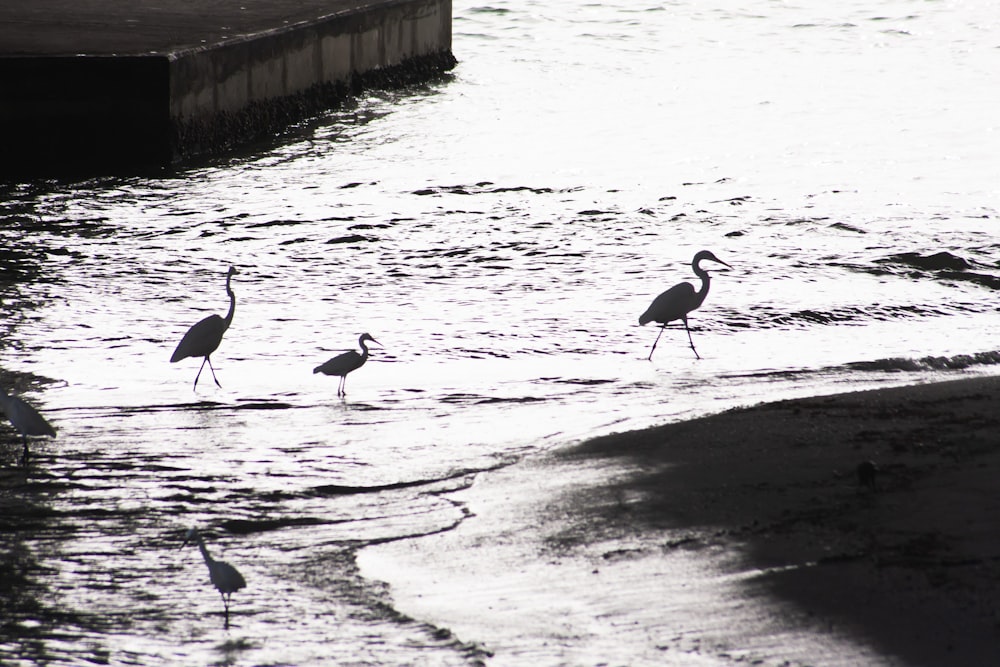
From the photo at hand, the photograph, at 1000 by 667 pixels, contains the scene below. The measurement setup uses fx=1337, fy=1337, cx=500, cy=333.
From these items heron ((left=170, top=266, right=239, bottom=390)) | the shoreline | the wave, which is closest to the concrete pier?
heron ((left=170, top=266, right=239, bottom=390))

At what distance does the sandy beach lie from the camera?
14.8 ft

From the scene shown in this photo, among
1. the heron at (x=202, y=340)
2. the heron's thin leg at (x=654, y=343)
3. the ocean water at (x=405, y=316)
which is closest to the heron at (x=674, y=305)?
the heron's thin leg at (x=654, y=343)

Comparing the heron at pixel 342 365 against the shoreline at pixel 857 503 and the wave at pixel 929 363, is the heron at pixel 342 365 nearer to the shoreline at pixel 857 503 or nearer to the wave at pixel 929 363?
the shoreline at pixel 857 503

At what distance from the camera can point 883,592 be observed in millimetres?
4711

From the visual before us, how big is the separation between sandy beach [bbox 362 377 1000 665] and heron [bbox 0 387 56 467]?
2.07m

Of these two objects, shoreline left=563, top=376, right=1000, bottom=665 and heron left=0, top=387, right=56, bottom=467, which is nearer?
shoreline left=563, top=376, right=1000, bottom=665

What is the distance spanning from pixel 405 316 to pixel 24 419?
12.7ft

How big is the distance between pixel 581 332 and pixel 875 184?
6.86 m

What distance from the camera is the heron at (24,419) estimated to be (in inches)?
255

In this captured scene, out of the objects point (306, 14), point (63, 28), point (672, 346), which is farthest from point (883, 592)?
point (306, 14)

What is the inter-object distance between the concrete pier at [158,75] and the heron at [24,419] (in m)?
8.07

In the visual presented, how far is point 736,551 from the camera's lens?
5156 mm

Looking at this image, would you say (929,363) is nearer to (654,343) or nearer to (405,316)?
(654,343)

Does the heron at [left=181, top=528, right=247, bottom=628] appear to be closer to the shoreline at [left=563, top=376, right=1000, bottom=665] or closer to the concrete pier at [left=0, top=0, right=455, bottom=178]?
the shoreline at [left=563, top=376, right=1000, bottom=665]
